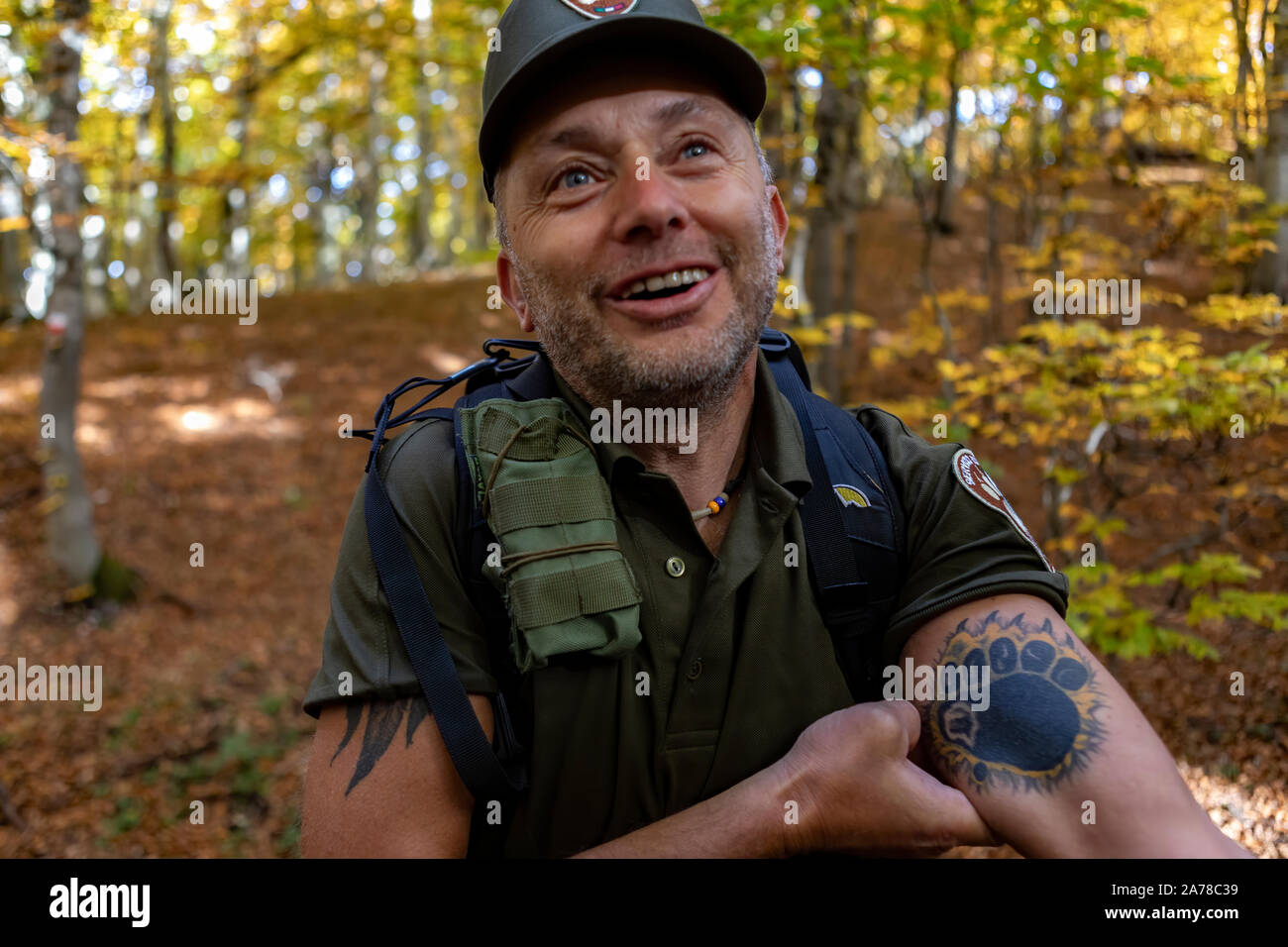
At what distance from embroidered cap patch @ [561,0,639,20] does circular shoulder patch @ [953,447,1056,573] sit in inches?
52.1

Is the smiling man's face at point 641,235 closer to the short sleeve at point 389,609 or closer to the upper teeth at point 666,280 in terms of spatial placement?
the upper teeth at point 666,280

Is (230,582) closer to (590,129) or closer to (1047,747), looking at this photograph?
(590,129)

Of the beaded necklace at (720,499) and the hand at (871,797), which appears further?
the beaded necklace at (720,499)

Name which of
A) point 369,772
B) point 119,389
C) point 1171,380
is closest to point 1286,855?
point 1171,380

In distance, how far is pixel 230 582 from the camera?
1057cm

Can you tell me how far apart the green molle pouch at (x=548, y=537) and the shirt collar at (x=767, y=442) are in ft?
0.24

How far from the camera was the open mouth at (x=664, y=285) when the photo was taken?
198 cm

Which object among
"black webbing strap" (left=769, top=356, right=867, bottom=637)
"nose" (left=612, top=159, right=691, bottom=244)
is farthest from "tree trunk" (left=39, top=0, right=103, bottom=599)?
"black webbing strap" (left=769, top=356, right=867, bottom=637)

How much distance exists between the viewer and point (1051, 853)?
5.83 ft

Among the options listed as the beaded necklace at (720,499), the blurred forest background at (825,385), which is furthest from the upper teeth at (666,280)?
the blurred forest background at (825,385)

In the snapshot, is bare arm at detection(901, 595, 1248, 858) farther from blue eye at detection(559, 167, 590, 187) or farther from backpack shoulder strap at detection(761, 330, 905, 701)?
blue eye at detection(559, 167, 590, 187)

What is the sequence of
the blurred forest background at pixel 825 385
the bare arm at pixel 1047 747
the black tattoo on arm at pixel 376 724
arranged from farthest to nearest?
the blurred forest background at pixel 825 385
the black tattoo on arm at pixel 376 724
the bare arm at pixel 1047 747

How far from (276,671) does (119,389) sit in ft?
29.6
